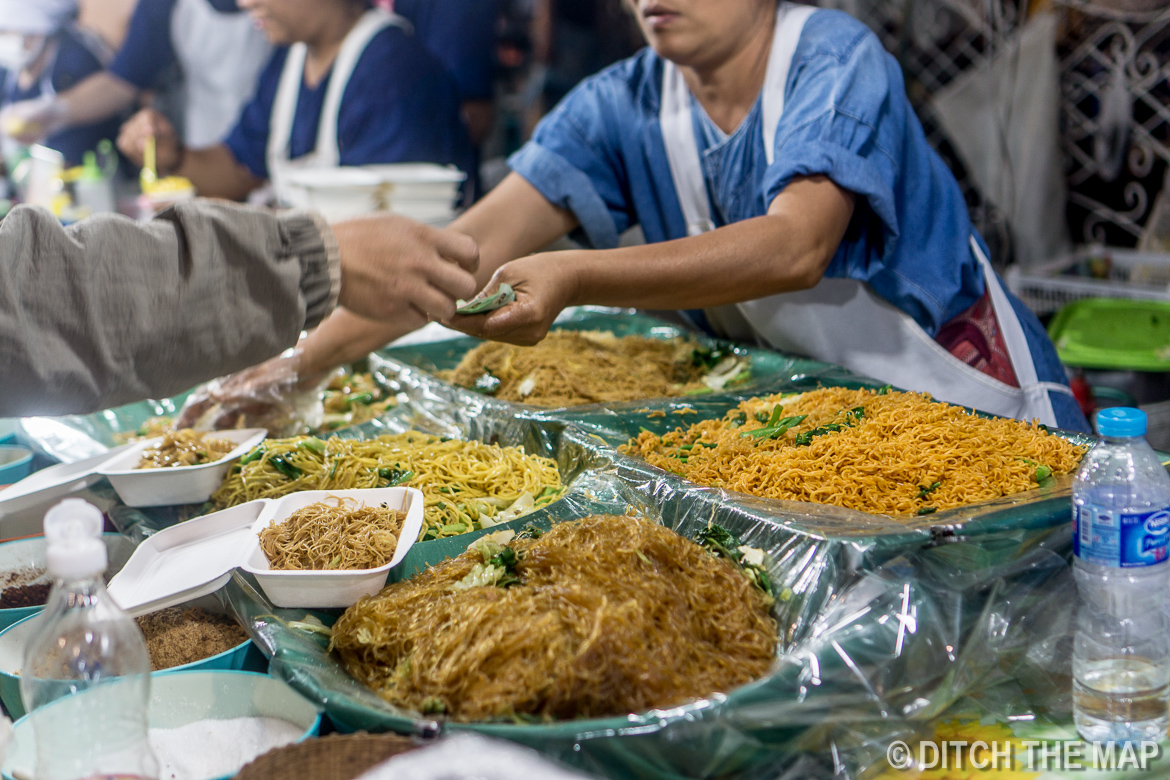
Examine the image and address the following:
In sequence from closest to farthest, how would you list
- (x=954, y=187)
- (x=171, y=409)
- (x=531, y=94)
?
(x=954, y=187) < (x=171, y=409) < (x=531, y=94)

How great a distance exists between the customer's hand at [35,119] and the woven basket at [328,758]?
5.70 meters

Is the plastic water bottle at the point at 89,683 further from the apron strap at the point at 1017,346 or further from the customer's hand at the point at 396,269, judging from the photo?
the apron strap at the point at 1017,346

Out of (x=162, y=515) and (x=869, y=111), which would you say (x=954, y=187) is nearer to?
(x=869, y=111)

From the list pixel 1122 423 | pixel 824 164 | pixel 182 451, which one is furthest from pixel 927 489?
pixel 182 451

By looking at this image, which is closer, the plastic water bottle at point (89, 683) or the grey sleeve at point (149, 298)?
the plastic water bottle at point (89, 683)

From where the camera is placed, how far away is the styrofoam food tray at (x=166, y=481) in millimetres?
1807

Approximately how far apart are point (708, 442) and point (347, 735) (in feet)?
3.05

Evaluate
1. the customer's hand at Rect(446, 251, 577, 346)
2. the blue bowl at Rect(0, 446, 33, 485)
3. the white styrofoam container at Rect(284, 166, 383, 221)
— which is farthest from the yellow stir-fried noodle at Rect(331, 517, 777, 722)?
the white styrofoam container at Rect(284, 166, 383, 221)

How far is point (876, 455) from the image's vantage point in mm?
1457

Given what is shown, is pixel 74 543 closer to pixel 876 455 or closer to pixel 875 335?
pixel 876 455

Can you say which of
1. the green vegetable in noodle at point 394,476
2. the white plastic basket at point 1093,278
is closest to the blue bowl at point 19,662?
the green vegetable in noodle at point 394,476

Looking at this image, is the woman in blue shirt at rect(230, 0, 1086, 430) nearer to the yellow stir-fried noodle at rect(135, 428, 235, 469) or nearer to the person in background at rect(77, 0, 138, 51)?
the yellow stir-fried noodle at rect(135, 428, 235, 469)

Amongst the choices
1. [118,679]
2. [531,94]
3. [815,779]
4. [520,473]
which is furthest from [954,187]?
[531,94]

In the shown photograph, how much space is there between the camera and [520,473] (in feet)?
6.01
